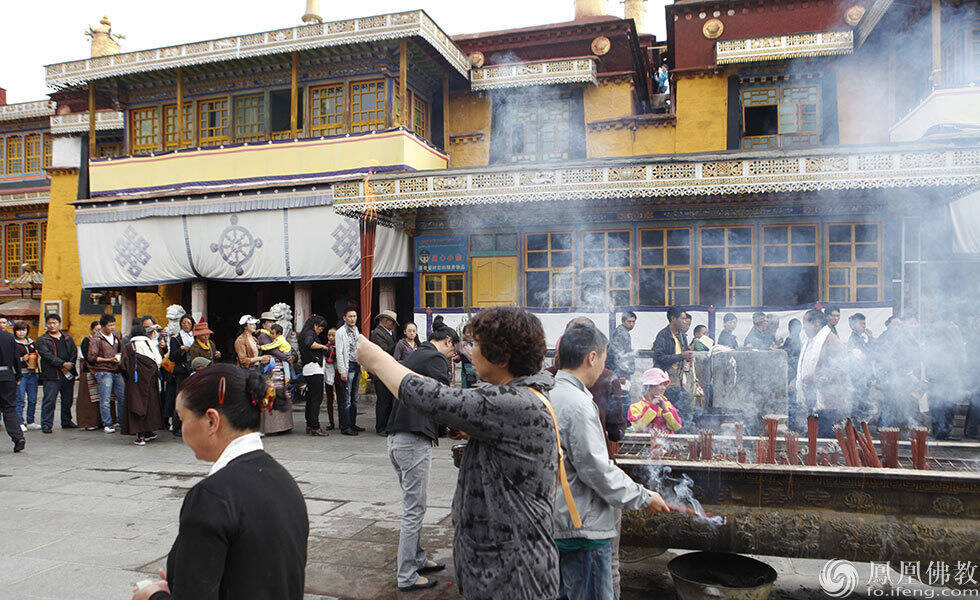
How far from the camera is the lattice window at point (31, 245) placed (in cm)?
2327

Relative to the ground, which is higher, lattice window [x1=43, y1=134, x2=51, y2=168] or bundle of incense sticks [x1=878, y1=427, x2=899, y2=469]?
lattice window [x1=43, y1=134, x2=51, y2=168]

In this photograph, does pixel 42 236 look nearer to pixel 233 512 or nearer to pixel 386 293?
pixel 386 293

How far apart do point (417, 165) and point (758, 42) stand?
Result: 7966mm

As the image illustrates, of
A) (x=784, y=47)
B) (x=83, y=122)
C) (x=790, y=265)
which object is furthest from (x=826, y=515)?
(x=83, y=122)

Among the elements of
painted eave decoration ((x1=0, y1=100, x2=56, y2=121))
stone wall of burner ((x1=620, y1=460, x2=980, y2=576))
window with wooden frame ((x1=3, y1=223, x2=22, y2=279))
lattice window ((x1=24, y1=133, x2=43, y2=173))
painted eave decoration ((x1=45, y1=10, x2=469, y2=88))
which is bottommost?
stone wall of burner ((x1=620, y1=460, x2=980, y2=576))

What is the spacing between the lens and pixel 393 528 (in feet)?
17.4

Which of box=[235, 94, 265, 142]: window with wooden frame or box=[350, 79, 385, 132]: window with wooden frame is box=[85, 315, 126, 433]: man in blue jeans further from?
box=[235, 94, 265, 142]: window with wooden frame

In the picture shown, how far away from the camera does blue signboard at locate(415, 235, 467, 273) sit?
538 inches

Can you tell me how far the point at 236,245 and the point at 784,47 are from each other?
43.0 ft

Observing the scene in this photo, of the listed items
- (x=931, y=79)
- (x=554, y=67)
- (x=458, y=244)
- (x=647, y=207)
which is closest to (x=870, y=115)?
(x=931, y=79)

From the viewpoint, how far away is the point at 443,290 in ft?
45.3

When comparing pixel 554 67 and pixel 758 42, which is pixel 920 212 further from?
pixel 554 67

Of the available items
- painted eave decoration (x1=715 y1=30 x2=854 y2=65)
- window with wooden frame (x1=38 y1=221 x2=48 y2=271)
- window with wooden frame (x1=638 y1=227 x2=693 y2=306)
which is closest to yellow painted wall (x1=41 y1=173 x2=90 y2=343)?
window with wooden frame (x1=38 y1=221 x2=48 y2=271)

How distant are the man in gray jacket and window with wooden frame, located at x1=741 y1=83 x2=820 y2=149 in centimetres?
1359
